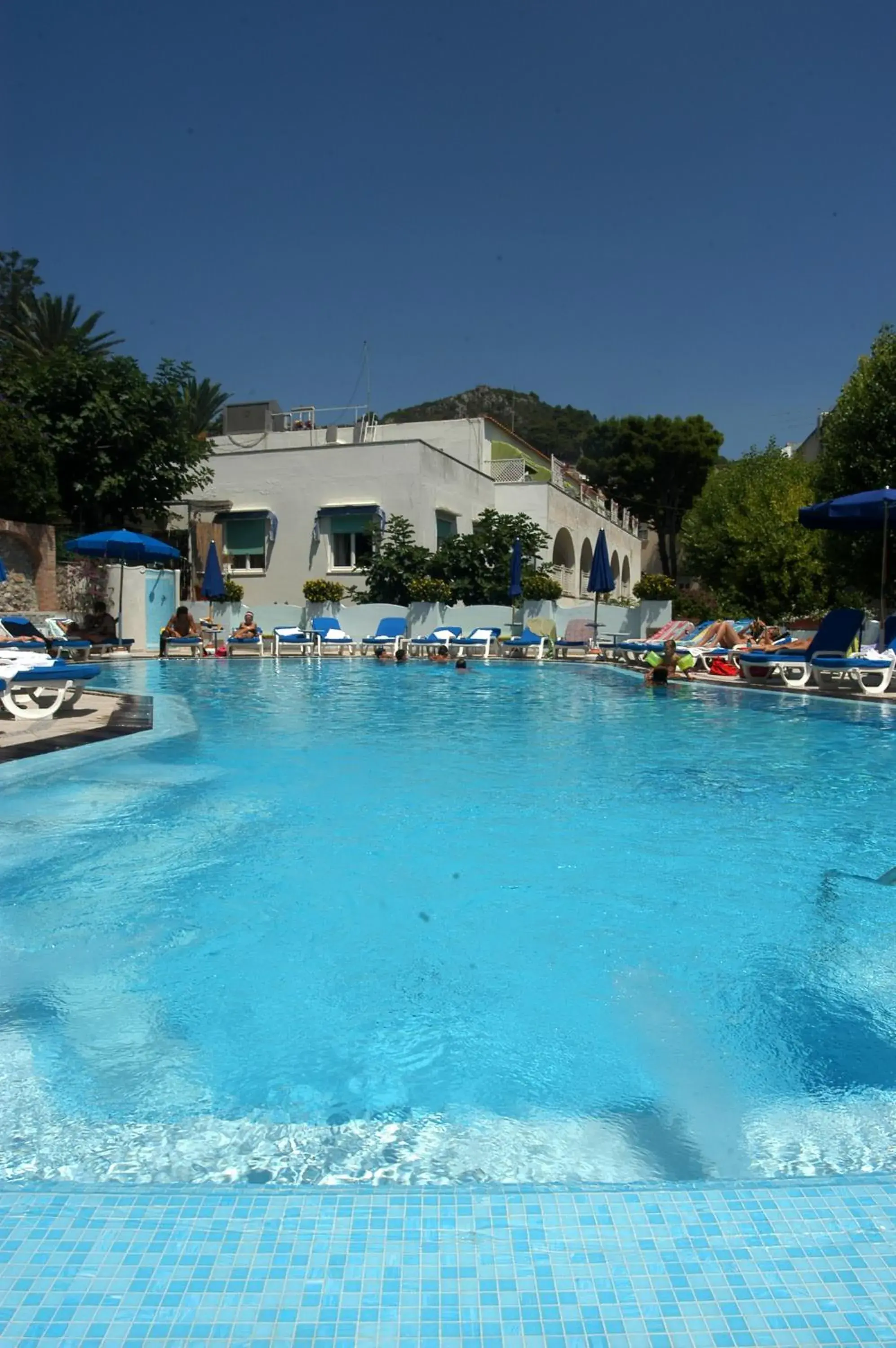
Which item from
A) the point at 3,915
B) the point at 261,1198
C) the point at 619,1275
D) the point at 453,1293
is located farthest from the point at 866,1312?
the point at 3,915

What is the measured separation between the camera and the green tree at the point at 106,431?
80.6 ft

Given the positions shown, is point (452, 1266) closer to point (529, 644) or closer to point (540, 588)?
point (529, 644)

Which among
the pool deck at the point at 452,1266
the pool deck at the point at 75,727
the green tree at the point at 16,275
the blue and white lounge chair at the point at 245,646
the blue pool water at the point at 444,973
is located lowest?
the blue pool water at the point at 444,973

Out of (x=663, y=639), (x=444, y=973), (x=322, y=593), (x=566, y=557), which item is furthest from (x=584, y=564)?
(x=444, y=973)

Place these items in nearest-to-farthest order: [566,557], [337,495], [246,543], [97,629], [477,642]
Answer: [97,629] → [477,642] → [337,495] → [246,543] → [566,557]

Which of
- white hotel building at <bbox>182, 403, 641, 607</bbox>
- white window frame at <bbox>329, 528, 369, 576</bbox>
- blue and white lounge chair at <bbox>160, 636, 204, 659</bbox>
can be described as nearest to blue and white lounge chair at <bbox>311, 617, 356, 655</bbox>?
blue and white lounge chair at <bbox>160, 636, 204, 659</bbox>

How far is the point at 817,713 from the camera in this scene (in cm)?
1090

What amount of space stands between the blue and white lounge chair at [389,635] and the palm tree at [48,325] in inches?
674

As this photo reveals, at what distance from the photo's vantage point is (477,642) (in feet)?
70.9

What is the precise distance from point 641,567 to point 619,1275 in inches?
1854

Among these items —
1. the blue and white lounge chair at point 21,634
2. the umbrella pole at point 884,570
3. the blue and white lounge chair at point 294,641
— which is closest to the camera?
the umbrella pole at point 884,570

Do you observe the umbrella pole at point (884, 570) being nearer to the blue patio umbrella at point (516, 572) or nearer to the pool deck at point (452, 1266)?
the blue patio umbrella at point (516, 572)

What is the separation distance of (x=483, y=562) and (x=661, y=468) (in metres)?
31.5

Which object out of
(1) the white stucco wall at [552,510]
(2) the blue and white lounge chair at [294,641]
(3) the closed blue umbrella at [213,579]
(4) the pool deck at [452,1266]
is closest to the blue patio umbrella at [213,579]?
(3) the closed blue umbrella at [213,579]
